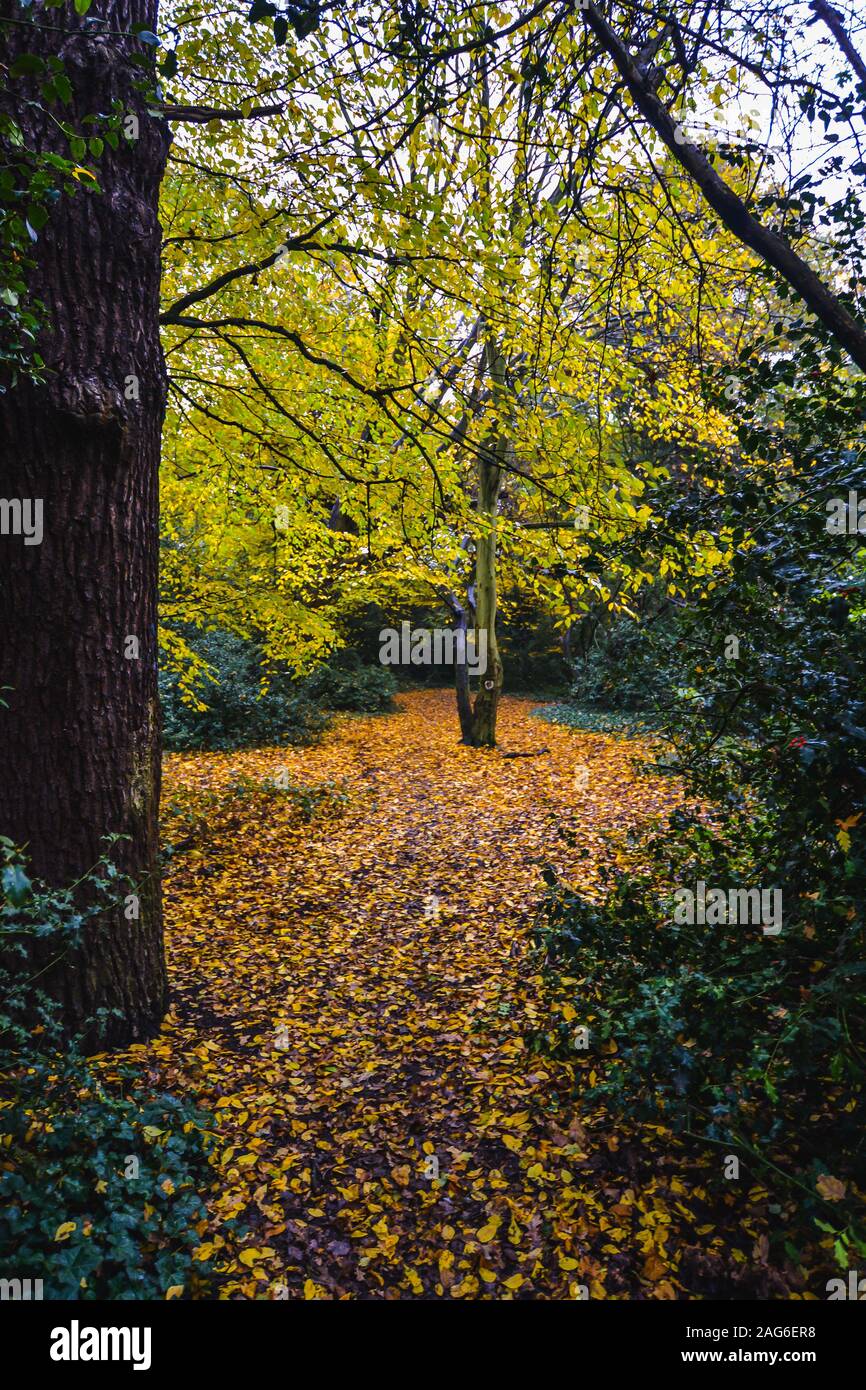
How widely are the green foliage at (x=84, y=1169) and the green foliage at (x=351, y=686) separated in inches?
520

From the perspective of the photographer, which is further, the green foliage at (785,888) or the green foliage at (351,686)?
the green foliage at (351,686)

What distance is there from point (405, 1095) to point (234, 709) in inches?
389

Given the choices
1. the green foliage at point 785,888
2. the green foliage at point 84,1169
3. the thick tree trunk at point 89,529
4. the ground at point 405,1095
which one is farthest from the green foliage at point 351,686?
the green foliage at point 785,888

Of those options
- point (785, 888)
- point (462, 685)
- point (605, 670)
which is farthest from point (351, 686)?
point (785, 888)

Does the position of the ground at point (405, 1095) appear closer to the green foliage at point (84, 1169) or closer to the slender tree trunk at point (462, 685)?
the green foliage at point (84, 1169)

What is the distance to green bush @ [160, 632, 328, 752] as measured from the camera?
11.9m

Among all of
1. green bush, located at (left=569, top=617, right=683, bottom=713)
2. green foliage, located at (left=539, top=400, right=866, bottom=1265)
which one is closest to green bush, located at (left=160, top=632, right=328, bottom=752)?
green bush, located at (left=569, top=617, right=683, bottom=713)

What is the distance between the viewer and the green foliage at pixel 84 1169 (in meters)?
2.23

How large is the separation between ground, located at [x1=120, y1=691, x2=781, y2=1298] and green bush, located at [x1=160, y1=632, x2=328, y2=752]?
4787 mm

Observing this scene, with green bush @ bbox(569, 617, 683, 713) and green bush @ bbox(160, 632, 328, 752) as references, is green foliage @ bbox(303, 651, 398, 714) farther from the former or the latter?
green bush @ bbox(569, 617, 683, 713)

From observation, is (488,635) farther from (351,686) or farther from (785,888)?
(785,888)

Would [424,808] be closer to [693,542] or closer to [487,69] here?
[693,542]

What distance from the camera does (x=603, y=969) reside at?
365 cm
